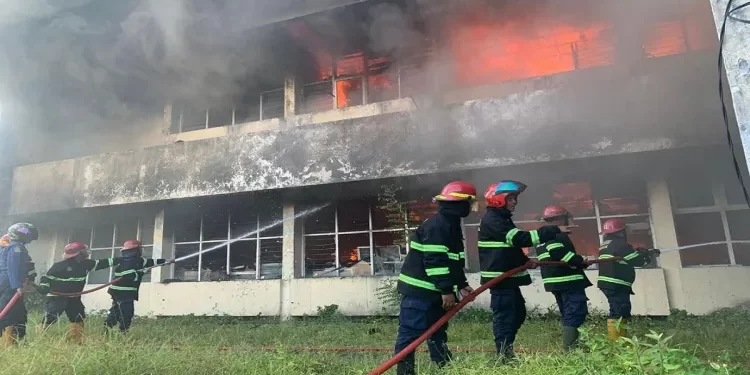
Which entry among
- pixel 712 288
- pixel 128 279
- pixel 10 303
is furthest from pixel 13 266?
pixel 712 288

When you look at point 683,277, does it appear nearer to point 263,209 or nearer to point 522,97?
point 522,97

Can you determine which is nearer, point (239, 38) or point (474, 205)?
point (474, 205)

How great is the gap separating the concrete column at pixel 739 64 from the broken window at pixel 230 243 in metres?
7.96

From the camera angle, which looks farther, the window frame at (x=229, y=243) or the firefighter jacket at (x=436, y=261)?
the window frame at (x=229, y=243)

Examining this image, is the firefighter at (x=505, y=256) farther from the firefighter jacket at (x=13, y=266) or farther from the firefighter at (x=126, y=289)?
the firefighter jacket at (x=13, y=266)

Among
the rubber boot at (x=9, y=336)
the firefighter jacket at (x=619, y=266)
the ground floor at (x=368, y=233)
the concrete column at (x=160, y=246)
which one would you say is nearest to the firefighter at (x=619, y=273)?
the firefighter jacket at (x=619, y=266)

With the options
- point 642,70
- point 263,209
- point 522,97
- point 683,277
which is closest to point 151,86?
point 263,209

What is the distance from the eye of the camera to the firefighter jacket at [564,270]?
14.2 feet

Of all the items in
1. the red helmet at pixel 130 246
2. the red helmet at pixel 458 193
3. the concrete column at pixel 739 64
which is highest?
the concrete column at pixel 739 64

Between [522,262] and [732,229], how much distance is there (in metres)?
5.07

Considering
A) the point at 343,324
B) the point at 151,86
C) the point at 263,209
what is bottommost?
the point at 343,324

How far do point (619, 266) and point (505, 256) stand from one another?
2094 millimetres

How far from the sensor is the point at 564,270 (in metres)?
4.46

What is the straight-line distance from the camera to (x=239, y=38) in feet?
27.9
